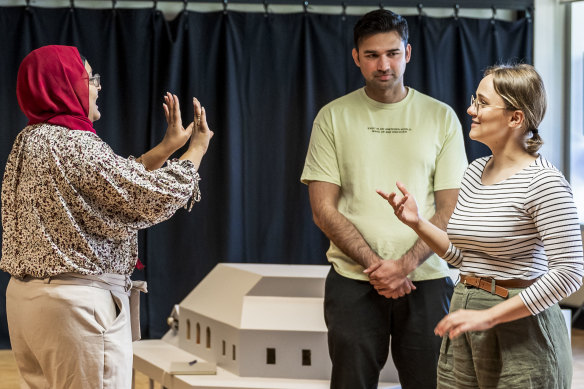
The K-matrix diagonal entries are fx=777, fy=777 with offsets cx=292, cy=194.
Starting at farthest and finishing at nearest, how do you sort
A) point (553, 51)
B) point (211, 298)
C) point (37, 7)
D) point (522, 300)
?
1. point (553, 51)
2. point (37, 7)
3. point (211, 298)
4. point (522, 300)

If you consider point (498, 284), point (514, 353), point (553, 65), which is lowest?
point (514, 353)

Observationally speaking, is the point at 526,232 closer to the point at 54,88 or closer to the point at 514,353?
the point at 514,353

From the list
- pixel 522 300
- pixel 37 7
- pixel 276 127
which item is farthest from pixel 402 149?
pixel 37 7

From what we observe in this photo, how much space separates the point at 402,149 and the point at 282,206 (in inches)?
96.0

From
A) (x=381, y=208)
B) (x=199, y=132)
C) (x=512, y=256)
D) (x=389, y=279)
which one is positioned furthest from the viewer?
(x=381, y=208)

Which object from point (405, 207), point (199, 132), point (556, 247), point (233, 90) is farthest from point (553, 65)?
point (556, 247)

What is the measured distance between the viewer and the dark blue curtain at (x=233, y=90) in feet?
15.5

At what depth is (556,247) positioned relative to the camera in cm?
164

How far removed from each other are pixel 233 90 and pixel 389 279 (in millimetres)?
2671

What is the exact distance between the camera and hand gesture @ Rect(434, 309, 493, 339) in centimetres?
162

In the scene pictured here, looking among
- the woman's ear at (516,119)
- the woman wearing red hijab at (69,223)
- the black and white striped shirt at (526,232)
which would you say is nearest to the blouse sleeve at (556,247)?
the black and white striped shirt at (526,232)

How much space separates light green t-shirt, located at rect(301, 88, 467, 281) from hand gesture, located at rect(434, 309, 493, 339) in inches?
30.3

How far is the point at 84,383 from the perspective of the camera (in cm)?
186

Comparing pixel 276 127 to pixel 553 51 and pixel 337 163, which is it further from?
pixel 337 163
